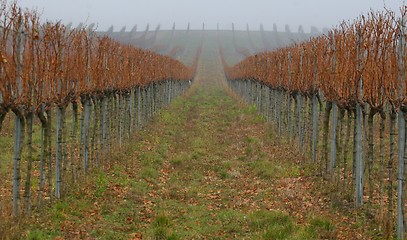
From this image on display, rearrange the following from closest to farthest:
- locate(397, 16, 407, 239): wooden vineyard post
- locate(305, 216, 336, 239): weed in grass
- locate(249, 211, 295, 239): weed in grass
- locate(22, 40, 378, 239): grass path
Result: locate(397, 16, 407, 239): wooden vineyard post, locate(249, 211, 295, 239): weed in grass, locate(305, 216, 336, 239): weed in grass, locate(22, 40, 378, 239): grass path

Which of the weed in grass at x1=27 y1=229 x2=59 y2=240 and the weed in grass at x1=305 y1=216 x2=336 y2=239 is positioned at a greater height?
the weed in grass at x1=27 y1=229 x2=59 y2=240

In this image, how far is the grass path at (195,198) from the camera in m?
9.63

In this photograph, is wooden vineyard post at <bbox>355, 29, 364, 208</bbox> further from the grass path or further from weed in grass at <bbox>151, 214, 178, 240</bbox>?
weed in grass at <bbox>151, 214, 178, 240</bbox>

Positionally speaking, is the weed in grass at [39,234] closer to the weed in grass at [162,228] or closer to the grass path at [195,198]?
the grass path at [195,198]

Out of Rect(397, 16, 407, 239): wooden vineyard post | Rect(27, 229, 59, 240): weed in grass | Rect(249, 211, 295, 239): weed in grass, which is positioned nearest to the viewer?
Rect(27, 229, 59, 240): weed in grass

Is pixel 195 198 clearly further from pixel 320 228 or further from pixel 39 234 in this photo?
pixel 39 234

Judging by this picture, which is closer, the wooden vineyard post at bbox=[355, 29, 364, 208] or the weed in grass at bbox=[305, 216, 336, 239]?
the weed in grass at bbox=[305, 216, 336, 239]

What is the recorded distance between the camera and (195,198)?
1285cm

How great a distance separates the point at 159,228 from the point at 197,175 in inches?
241

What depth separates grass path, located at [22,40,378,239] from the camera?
379 inches

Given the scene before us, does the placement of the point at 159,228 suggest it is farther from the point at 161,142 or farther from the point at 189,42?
the point at 189,42

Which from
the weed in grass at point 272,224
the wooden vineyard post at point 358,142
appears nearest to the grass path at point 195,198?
the weed in grass at point 272,224

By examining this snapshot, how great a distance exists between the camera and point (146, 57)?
91.6 feet

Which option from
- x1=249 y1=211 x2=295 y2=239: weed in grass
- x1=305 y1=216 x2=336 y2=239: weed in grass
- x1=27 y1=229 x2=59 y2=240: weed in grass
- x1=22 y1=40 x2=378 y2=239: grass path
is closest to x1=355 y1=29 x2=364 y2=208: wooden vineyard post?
x1=22 y1=40 x2=378 y2=239: grass path
